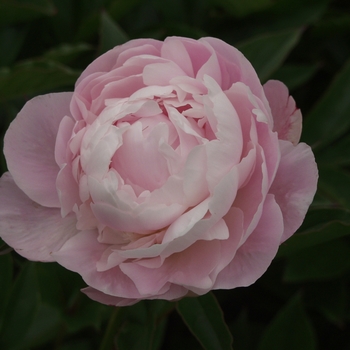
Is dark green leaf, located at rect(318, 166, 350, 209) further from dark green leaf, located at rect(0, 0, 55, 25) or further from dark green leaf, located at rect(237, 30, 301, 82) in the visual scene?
dark green leaf, located at rect(0, 0, 55, 25)

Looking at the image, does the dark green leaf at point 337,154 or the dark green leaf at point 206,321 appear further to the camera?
the dark green leaf at point 337,154

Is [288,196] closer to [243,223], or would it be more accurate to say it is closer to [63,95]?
[243,223]

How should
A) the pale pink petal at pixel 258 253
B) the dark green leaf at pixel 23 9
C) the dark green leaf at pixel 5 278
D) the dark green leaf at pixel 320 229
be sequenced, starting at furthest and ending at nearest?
the dark green leaf at pixel 23 9, the dark green leaf at pixel 5 278, the dark green leaf at pixel 320 229, the pale pink petal at pixel 258 253

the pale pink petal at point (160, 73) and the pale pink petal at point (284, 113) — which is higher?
the pale pink petal at point (160, 73)

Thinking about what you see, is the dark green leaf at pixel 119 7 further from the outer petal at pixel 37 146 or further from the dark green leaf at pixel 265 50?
the outer petal at pixel 37 146

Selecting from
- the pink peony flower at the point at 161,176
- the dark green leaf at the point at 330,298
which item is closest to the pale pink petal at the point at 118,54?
the pink peony flower at the point at 161,176

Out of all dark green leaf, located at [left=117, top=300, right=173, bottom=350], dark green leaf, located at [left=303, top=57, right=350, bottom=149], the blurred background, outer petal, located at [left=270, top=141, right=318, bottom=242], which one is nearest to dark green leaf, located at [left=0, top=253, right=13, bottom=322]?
the blurred background
